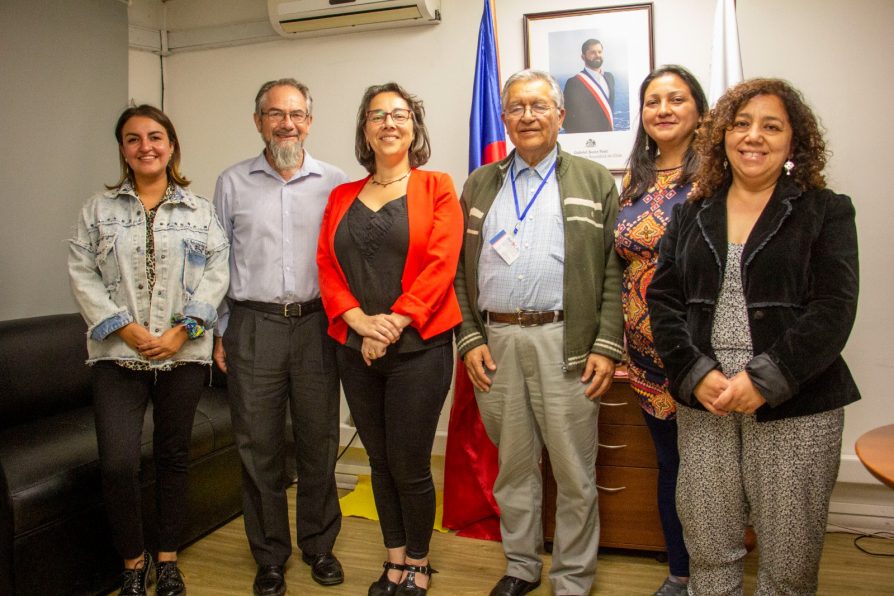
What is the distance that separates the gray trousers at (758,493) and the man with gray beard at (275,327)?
121 cm

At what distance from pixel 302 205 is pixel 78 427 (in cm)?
118

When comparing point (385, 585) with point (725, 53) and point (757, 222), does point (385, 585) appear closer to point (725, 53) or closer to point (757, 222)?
point (757, 222)

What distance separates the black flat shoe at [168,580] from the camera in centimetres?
226

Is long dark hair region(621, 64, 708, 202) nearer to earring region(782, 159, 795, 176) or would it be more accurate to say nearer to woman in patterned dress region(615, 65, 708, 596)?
woman in patterned dress region(615, 65, 708, 596)

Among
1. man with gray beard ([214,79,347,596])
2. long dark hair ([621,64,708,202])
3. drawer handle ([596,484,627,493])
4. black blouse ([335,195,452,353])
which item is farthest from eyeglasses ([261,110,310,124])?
drawer handle ([596,484,627,493])

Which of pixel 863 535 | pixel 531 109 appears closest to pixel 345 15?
pixel 531 109

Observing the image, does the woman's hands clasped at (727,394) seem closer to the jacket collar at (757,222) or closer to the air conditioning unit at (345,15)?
the jacket collar at (757,222)

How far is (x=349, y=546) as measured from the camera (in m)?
2.69

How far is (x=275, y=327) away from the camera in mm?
2262

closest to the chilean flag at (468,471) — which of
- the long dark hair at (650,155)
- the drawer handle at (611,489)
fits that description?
the drawer handle at (611,489)

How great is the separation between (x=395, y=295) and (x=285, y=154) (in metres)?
0.64

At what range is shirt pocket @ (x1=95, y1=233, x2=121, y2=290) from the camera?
2121mm

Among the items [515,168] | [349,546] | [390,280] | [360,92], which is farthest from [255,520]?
[360,92]

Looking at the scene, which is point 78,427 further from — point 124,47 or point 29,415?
point 124,47
